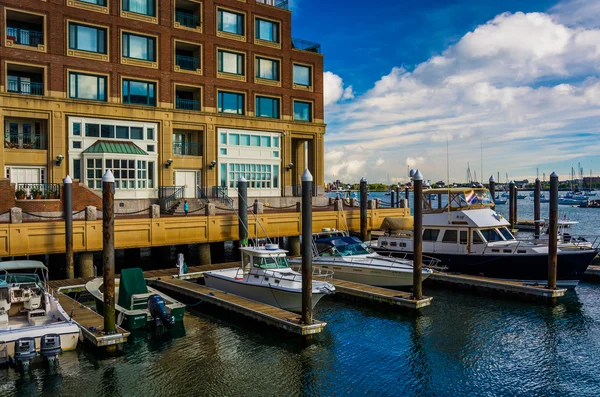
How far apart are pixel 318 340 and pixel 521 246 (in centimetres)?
1404

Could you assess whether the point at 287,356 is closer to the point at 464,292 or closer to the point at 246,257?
Answer: the point at 246,257

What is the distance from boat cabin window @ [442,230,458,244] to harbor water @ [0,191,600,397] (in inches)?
285

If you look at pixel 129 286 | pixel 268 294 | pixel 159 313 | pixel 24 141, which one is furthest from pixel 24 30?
pixel 268 294

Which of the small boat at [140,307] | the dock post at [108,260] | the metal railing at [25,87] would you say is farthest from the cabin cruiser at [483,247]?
the metal railing at [25,87]

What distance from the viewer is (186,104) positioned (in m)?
43.9

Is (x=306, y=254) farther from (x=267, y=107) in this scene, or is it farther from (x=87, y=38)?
(x=267, y=107)

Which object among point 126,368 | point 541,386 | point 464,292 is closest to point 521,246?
point 464,292

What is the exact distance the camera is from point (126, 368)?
16484 millimetres

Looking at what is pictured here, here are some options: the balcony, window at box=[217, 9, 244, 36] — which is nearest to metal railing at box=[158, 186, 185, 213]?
the balcony

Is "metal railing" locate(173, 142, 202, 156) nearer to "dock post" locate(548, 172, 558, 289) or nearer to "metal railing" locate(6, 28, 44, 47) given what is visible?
"metal railing" locate(6, 28, 44, 47)

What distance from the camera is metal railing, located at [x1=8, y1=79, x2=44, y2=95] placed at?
3688 centimetres

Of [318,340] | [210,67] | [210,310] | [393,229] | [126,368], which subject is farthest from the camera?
[210,67]

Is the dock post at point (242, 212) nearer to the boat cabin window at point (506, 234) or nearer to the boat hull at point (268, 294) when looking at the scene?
the boat hull at point (268, 294)

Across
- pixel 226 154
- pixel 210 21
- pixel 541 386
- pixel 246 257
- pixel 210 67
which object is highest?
pixel 210 21
